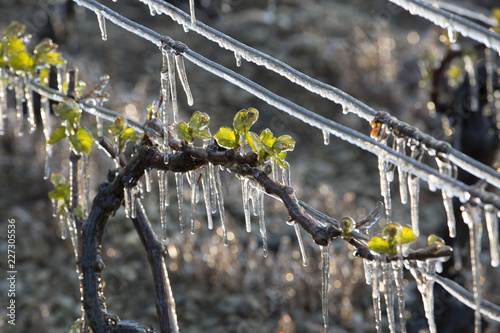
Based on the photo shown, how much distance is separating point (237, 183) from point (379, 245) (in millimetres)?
3530

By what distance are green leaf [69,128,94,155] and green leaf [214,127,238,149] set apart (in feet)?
1.56

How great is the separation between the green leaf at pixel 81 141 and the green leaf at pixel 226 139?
475 millimetres

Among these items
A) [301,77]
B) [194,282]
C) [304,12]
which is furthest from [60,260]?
[304,12]

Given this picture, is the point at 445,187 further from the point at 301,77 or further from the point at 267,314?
the point at 267,314

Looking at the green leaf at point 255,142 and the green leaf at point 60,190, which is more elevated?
the green leaf at point 60,190

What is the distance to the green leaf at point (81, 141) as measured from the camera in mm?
1418

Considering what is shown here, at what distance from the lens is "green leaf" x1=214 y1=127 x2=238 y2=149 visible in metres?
1.11

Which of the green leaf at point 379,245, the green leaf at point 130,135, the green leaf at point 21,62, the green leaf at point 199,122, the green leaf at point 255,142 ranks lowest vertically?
the green leaf at point 379,245

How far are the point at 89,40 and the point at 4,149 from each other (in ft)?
9.57

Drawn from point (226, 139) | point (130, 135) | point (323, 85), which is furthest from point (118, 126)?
point (323, 85)

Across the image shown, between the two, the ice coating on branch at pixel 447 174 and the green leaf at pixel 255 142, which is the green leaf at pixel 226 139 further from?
the ice coating on branch at pixel 447 174

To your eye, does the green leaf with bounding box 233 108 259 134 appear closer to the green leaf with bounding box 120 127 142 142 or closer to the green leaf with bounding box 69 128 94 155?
the green leaf with bounding box 120 127 142 142

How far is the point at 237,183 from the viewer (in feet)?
14.8

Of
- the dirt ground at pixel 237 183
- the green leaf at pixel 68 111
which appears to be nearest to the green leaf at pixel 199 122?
the green leaf at pixel 68 111
